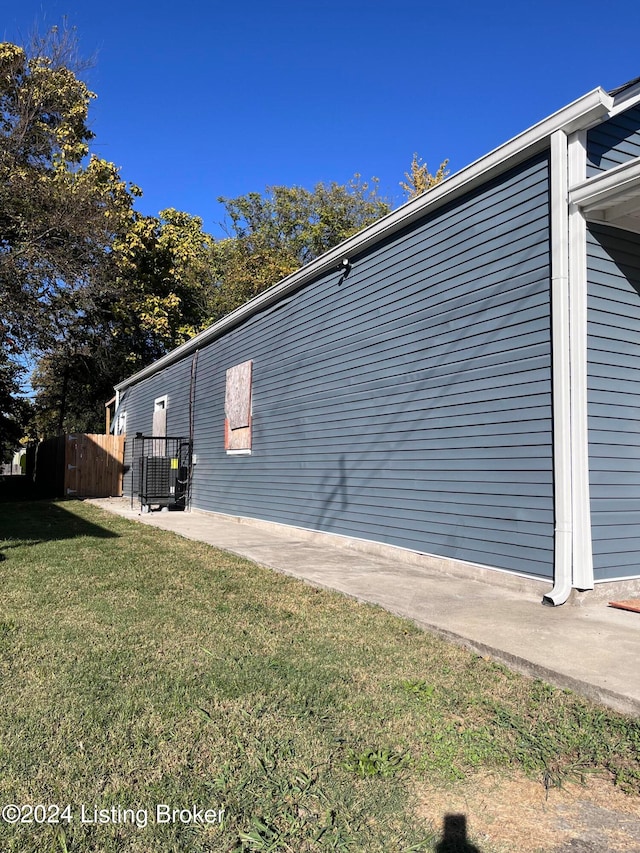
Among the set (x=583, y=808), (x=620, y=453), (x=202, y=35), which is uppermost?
(x=202, y=35)

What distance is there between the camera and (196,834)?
1868mm

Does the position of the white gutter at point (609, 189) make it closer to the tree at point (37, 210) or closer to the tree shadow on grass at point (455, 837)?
the tree shadow on grass at point (455, 837)

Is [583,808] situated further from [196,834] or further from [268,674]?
[268,674]

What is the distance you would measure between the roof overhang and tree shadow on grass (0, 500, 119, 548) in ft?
22.2

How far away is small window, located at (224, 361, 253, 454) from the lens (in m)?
10.4

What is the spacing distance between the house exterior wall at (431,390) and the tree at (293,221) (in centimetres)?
1582

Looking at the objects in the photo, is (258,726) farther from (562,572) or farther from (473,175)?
(473,175)

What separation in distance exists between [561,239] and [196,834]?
14.9 ft

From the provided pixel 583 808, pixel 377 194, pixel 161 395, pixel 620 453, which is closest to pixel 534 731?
pixel 583 808

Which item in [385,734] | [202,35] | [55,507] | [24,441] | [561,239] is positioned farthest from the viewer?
[24,441]

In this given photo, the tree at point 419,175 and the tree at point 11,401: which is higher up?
the tree at point 419,175

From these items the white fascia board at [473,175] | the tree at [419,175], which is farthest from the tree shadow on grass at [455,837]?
the tree at [419,175]

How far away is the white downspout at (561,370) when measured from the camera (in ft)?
14.6

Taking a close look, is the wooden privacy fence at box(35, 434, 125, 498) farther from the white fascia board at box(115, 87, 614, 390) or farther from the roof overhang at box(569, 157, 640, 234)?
the roof overhang at box(569, 157, 640, 234)
